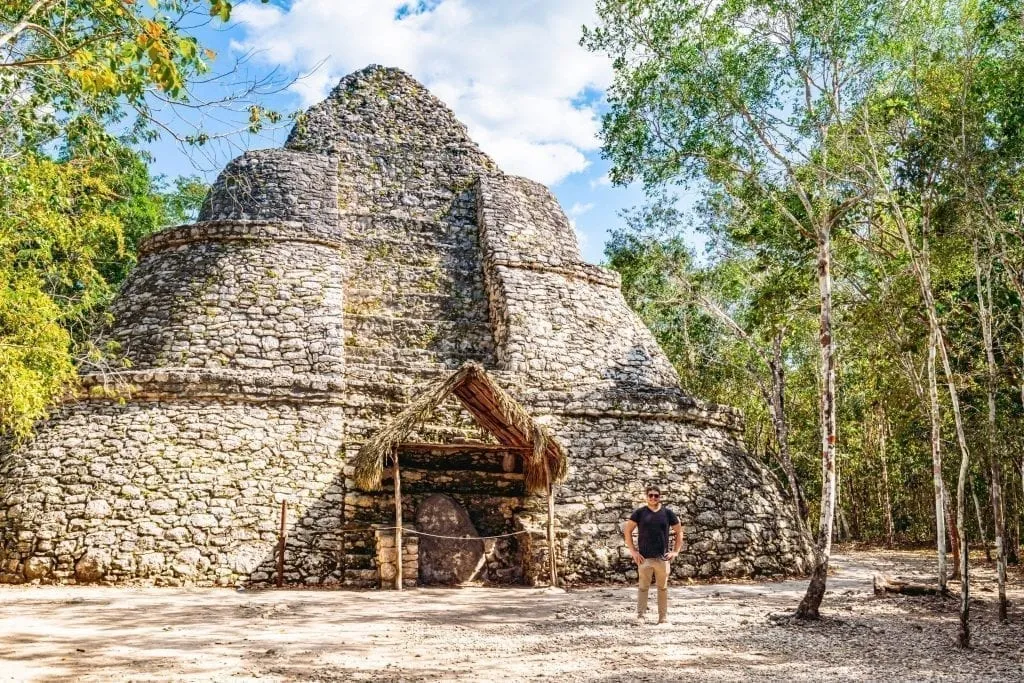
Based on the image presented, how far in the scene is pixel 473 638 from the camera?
6.12m

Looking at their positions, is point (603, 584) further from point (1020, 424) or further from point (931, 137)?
point (1020, 424)

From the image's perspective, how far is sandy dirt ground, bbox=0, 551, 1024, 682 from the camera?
4.95 metres

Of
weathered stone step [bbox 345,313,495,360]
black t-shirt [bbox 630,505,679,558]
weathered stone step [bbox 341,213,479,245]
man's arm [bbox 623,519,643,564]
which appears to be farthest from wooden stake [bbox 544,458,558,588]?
weathered stone step [bbox 341,213,479,245]

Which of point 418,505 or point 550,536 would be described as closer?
point 550,536

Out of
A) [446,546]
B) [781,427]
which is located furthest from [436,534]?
[781,427]

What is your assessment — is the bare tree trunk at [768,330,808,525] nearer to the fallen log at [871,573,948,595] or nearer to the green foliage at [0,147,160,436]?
the fallen log at [871,573,948,595]

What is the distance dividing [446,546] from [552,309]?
4896 millimetres

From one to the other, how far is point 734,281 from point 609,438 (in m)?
6.40

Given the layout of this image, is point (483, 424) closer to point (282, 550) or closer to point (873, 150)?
point (282, 550)

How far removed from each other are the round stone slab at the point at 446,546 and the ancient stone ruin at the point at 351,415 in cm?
4

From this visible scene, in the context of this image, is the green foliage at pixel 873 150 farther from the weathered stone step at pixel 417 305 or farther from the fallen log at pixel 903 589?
the weathered stone step at pixel 417 305

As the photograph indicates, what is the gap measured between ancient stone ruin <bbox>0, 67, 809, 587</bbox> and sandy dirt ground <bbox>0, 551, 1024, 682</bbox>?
93 centimetres

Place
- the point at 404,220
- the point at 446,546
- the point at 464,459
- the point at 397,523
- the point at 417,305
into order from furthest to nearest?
the point at 404,220 → the point at 417,305 → the point at 464,459 → the point at 446,546 → the point at 397,523

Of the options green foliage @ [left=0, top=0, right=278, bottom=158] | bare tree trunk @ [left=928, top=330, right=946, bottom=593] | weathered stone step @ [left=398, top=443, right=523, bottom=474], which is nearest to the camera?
green foliage @ [left=0, top=0, right=278, bottom=158]
